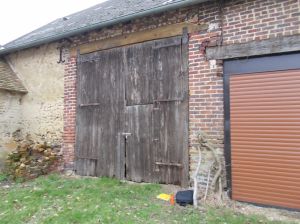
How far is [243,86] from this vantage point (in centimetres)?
520

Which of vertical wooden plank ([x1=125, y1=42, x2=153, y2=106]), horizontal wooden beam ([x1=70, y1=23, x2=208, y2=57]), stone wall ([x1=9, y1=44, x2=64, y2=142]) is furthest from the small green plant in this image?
vertical wooden plank ([x1=125, y1=42, x2=153, y2=106])

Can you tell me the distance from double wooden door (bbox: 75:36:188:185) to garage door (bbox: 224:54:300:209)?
3.45 ft

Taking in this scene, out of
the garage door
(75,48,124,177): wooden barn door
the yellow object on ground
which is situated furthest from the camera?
(75,48,124,177): wooden barn door

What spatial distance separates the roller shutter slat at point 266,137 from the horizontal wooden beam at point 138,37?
1.48 m

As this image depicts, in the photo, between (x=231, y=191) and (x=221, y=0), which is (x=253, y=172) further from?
(x=221, y=0)

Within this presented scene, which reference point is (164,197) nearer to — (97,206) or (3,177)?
(97,206)

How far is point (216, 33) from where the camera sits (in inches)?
220

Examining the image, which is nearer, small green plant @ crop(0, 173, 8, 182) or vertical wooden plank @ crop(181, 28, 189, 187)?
vertical wooden plank @ crop(181, 28, 189, 187)

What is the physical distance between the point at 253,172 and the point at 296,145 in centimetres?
83

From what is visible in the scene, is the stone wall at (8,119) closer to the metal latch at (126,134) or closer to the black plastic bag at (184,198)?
the metal latch at (126,134)

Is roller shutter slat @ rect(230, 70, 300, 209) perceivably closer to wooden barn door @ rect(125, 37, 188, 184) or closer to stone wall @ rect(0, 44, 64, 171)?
wooden barn door @ rect(125, 37, 188, 184)

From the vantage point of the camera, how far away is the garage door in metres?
4.70

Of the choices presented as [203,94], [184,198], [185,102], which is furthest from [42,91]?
[184,198]

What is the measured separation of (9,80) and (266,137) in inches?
294
